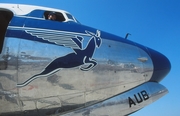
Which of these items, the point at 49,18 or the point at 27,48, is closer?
the point at 27,48

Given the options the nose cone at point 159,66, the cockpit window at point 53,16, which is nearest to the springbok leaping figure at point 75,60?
the cockpit window at point 53,16

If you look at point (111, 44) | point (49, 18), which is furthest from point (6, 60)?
point (111, 44)

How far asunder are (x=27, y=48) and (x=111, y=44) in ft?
8.24

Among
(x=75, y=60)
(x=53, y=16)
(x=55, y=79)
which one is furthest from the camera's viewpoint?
(x=53, y=16)

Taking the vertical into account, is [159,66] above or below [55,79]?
above

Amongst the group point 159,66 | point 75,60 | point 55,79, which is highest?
point 159,66

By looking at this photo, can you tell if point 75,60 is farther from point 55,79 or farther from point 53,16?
point 53,16

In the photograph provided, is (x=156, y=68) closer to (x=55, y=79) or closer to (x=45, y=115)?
(x=55, y=79)

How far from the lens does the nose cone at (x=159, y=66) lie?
7242 mm

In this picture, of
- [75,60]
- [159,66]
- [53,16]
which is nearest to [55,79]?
[75,60]

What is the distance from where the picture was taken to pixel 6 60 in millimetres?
6164

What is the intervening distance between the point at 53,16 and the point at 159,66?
4016 millimetres

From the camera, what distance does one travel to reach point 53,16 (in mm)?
7867

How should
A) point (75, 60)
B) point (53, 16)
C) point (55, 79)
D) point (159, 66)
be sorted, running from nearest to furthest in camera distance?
point (55, 79) → point (75, 60) → point (159, 66) → point (53, 16)
